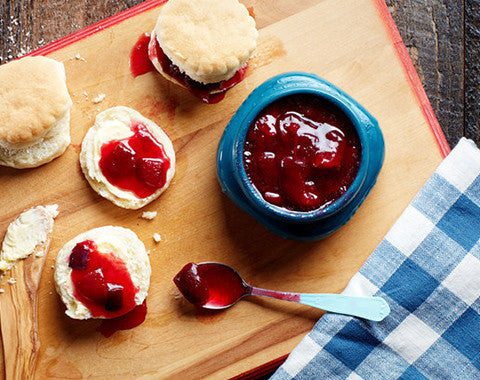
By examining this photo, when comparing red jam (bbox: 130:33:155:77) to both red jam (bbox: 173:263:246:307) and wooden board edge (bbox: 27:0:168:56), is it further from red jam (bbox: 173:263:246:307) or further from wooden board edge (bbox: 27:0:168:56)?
red jam (bbox: 173:263:246:307)

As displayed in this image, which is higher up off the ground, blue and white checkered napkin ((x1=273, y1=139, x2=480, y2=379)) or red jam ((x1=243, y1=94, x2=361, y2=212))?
red jam ((x1=243, y1=94, x2=361, y2=212))

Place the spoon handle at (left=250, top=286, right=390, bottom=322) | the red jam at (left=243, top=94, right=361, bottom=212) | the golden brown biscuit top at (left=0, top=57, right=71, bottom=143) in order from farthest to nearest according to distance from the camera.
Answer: the spoon handle at (left=250, top=286, right=390, bottom=322) → the golden brown biscuit top at (left=0, top=57, right=71, bottom=143) → the red jam at (left=243, top=94, right=361, bottom=212)

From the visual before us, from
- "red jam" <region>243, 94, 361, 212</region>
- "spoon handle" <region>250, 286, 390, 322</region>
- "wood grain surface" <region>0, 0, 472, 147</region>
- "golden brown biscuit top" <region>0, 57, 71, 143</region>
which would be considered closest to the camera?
"red jam" <region>243, 94, 361, 212</region>

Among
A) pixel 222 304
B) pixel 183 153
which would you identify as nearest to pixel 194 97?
pixel 183 153

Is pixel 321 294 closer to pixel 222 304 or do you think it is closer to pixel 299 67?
pixel 222 304

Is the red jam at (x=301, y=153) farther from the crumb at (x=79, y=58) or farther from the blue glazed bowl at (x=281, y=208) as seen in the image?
the crumb at (x=79, y=58)

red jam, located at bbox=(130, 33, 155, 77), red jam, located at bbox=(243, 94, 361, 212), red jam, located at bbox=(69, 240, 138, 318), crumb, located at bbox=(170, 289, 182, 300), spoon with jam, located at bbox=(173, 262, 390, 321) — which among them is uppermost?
red jam, located at bbox=(243, 94, 361, 212)

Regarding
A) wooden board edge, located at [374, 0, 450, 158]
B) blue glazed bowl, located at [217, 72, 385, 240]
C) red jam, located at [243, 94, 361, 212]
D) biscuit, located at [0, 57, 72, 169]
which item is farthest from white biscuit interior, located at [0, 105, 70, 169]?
wooden board edge, located at [374, 0, 450, 158]
